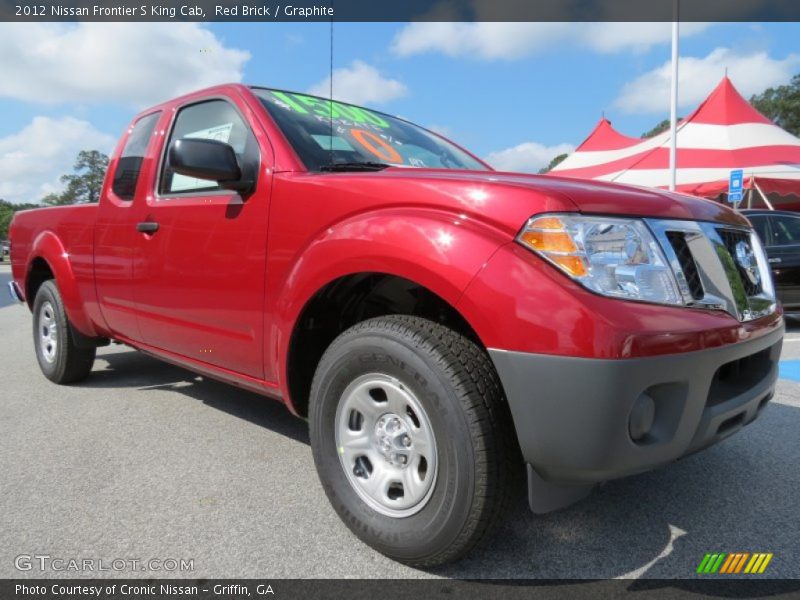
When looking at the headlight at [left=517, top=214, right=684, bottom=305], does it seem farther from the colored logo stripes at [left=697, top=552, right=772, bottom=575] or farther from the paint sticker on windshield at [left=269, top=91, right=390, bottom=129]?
the paint sticker on windshield at [left=269, top=91, right=390, bottom=129]

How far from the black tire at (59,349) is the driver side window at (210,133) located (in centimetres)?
169

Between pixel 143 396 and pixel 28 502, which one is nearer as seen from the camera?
pixel 28 502

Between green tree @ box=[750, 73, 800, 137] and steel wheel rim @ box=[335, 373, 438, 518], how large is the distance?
63103mm

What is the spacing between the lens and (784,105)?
54219 millimetres

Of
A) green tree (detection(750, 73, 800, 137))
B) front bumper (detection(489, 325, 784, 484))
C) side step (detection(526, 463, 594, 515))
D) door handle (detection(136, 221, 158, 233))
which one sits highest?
green tree (detection(750, 73, 800, 137))

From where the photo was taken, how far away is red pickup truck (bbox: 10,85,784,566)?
1590mm

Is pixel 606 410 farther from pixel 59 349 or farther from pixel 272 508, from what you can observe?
pixel 59 349

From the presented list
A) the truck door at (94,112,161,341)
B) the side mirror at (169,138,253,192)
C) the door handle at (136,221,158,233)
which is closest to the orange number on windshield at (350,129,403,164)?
the side mirror at (169,138,253,192)

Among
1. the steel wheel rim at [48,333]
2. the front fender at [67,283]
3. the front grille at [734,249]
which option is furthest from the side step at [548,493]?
the steel wheel rim at [48,333]

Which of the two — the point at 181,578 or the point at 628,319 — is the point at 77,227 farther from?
the point at 628,319

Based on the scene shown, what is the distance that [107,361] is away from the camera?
5.24 metres

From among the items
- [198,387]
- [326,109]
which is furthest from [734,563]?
[198,387]

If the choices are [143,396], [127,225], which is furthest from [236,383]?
[143,396]

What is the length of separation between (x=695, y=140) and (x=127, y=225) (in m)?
16.9
